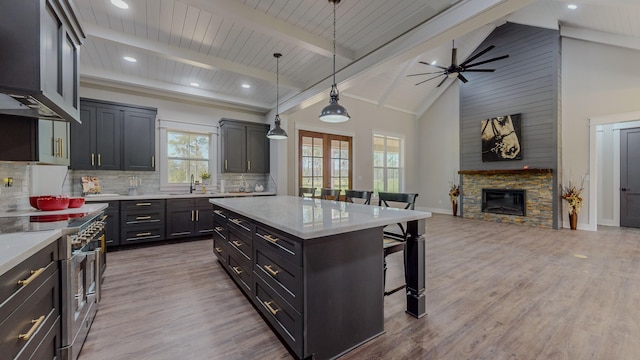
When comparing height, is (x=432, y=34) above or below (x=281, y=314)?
above

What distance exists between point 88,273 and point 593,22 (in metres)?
8.59

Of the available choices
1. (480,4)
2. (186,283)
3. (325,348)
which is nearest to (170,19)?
(186,283)

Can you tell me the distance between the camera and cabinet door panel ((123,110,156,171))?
14.1 ft

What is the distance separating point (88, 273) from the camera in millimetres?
1905

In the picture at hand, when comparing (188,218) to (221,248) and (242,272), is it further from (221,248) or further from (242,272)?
(242,272)

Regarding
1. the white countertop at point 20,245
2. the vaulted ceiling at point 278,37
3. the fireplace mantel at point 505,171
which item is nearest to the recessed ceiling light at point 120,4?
the vaulted ceiling at point 278,37

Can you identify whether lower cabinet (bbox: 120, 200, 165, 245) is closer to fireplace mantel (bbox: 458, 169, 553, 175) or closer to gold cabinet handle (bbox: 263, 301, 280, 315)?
gold cabinet handle (bbox: 263, 301, 280, 315)

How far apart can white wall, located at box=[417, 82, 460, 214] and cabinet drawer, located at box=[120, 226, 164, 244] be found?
7.67 metres

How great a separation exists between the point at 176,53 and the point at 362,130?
197 inches

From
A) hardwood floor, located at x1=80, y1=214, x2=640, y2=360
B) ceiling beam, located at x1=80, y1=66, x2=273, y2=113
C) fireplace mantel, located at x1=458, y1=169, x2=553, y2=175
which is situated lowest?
hardwood floor, located at x1=80, y1=214, x2=640, y2=360

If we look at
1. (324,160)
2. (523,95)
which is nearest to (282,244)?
(324,160)

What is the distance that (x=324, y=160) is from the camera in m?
6.57

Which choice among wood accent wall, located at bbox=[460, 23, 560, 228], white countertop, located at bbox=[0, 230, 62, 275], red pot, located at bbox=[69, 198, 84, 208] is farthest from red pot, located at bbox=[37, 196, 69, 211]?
wood accent wall, located at bbox=[460, 23, 560, 228]

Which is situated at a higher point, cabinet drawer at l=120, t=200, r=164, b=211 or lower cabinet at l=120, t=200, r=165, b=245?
cabinet drawer at l=120, t=200, r=164, b=211
